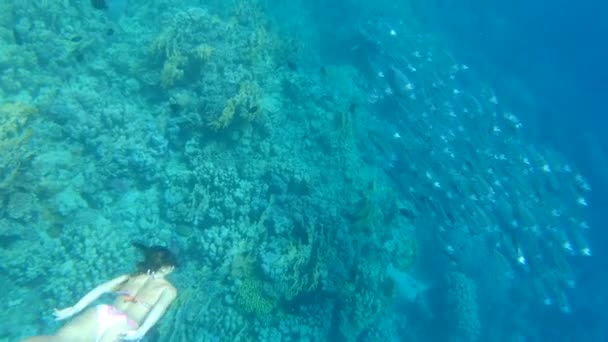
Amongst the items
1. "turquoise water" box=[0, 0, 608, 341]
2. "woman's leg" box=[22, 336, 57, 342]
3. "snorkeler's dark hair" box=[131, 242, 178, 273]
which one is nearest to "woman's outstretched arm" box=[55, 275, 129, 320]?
"woman's leg" box=[22, 336, 57, 342]

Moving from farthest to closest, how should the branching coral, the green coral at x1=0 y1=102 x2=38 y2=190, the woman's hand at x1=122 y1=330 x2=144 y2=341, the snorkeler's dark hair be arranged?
the branching coral, the green coral at x1=0 y1=102 x2=38 y2=190, the snorkeler's dark hair, the woman's hand at x1=122 y1=330 x2=144 y2=341

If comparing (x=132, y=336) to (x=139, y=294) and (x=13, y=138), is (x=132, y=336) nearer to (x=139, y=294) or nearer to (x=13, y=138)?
(x=139, y=294)

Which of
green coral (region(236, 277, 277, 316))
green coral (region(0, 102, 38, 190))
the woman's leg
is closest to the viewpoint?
the woman's leg

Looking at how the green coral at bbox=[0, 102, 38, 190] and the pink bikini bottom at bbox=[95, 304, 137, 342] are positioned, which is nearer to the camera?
the pink bikini bottom at bbox=[95, 304, 137, 342]

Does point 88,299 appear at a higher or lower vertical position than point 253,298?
higher

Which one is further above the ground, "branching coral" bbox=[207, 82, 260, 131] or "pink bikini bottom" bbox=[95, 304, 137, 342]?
"pink bikini bottom" bbox=[95, 304, 137, 342]

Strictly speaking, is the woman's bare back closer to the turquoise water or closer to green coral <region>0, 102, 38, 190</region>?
the turquoise water

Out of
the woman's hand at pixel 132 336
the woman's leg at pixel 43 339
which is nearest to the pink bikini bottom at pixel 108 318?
the woman's hand at pixel 132 336

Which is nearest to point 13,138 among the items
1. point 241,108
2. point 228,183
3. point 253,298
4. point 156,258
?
point 228,183

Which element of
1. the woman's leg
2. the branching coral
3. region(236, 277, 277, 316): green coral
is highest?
the woman's leg

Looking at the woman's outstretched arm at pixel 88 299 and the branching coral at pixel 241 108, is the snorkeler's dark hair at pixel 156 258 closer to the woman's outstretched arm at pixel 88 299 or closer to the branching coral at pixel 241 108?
the woman's outstretched arm at pixel 88 299
